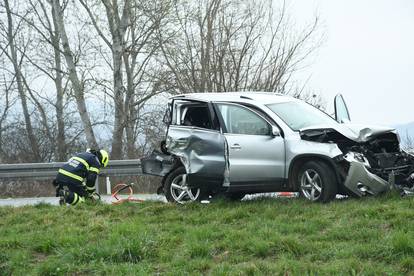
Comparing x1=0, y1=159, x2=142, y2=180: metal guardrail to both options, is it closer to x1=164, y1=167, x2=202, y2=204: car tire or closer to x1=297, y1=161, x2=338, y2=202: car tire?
x1=164, y1=167, x2=202, y2=204: car tire

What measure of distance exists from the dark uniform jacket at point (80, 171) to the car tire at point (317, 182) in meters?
3.89

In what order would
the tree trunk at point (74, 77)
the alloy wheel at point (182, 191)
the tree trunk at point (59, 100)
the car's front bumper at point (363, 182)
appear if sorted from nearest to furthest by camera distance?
the car's front bumper at point (363, 182) < the alloy wheel at point (182, 191) < the tree trunk at point (74, 77) < the tree trunk at point (59, 100)

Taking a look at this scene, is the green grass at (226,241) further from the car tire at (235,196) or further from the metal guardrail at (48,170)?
the metal guardrail at (48,170)

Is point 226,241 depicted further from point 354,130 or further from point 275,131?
point 354,130

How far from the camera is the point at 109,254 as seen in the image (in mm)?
6398

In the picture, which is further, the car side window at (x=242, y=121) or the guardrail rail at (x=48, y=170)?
the guardrail rail at (x=48, y=170)

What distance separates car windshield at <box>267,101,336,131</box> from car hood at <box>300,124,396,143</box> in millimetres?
439

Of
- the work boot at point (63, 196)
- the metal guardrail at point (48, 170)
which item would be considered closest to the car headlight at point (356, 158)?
the work boot at point (63, 196)

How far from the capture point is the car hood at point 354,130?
8.54m

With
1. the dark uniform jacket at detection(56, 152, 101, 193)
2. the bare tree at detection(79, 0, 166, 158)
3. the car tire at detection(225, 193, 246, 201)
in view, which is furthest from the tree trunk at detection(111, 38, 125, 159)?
the car tire at detection(225, 193, 246, 201)

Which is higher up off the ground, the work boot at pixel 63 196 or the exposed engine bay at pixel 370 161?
the exposed engine bay at pixel 370 161

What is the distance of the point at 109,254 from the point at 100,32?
1814 centimetres

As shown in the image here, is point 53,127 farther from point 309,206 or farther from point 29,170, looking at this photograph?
point 309,206

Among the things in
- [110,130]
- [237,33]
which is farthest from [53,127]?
[237,33]
